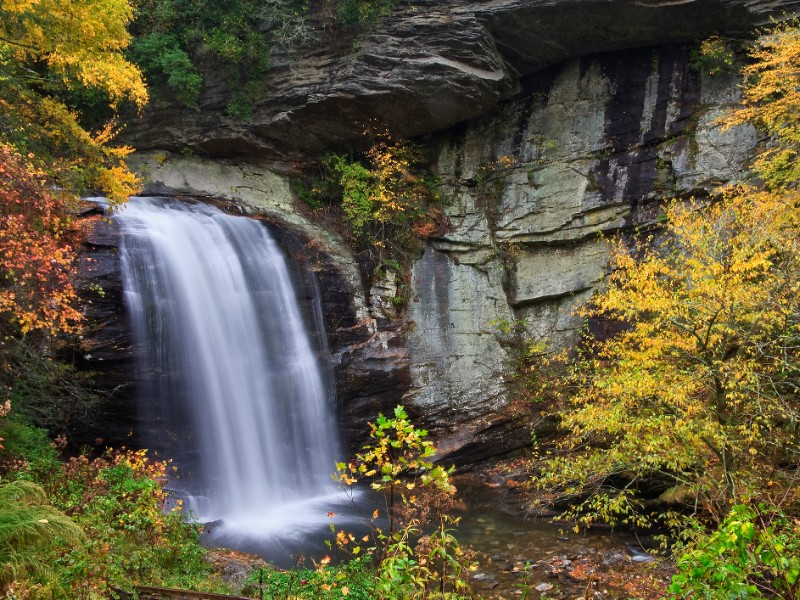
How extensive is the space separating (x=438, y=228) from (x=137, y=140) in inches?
302

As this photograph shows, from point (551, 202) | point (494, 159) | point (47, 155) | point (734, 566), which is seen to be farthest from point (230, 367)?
point (734, 566)

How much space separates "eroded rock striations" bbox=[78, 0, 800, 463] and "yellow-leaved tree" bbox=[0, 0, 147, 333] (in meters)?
4.25

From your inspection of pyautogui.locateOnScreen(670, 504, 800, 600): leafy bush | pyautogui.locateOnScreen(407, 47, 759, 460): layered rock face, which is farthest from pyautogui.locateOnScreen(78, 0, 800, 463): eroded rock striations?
pyautogui.locateOnScreen(670, 504, 800, 600): leafy bush

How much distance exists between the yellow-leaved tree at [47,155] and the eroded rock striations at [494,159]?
4246 mm

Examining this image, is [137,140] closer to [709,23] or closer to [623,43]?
[623,43]

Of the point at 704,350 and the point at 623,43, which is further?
the point at 623,43

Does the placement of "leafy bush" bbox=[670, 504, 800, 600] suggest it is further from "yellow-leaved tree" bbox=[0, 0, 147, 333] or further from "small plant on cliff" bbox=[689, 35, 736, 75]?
"small plant on cliff" bbox=[689, 35, 736, 75]

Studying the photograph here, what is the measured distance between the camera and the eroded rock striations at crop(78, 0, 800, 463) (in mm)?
12266

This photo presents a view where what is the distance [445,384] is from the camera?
12.5 meters

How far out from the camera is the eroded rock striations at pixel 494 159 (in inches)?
483

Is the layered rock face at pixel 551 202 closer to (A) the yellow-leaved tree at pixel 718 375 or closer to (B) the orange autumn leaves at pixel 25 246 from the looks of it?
(A) the yellow-leaved tree at pixel 718 375

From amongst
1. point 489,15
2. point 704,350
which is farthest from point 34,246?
point 489,15

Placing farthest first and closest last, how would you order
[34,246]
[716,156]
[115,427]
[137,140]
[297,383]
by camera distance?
1. [137,140]
2. [716,156]
3. [297,383]
4. [115,427]
5. [34,246]

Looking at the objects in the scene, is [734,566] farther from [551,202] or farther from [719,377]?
[551,202]
